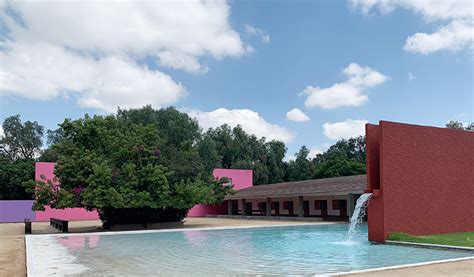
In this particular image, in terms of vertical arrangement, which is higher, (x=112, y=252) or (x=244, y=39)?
(x=244, y=39)

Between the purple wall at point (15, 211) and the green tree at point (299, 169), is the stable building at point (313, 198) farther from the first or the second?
the green tree at point (299, 169)

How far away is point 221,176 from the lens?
4650 cm

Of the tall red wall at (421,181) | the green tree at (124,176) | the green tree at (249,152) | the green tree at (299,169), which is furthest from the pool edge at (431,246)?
the green tree at (299,169)

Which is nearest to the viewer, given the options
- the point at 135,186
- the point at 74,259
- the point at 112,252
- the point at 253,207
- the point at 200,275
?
the point at 200,275

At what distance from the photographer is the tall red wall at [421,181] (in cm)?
1546

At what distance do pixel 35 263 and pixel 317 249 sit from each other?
784 centimetres

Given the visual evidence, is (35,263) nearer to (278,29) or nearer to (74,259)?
(74,259)

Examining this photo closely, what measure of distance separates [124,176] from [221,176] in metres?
23.6

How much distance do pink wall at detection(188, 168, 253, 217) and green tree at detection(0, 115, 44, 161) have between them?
3260 cm

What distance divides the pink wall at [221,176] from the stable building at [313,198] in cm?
243

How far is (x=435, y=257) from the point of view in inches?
445

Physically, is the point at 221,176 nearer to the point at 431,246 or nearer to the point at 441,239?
the point at 441,239

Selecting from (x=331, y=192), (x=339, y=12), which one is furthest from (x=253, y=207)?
(x=339, y=12)

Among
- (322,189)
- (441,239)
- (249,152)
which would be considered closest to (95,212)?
(322,189)
